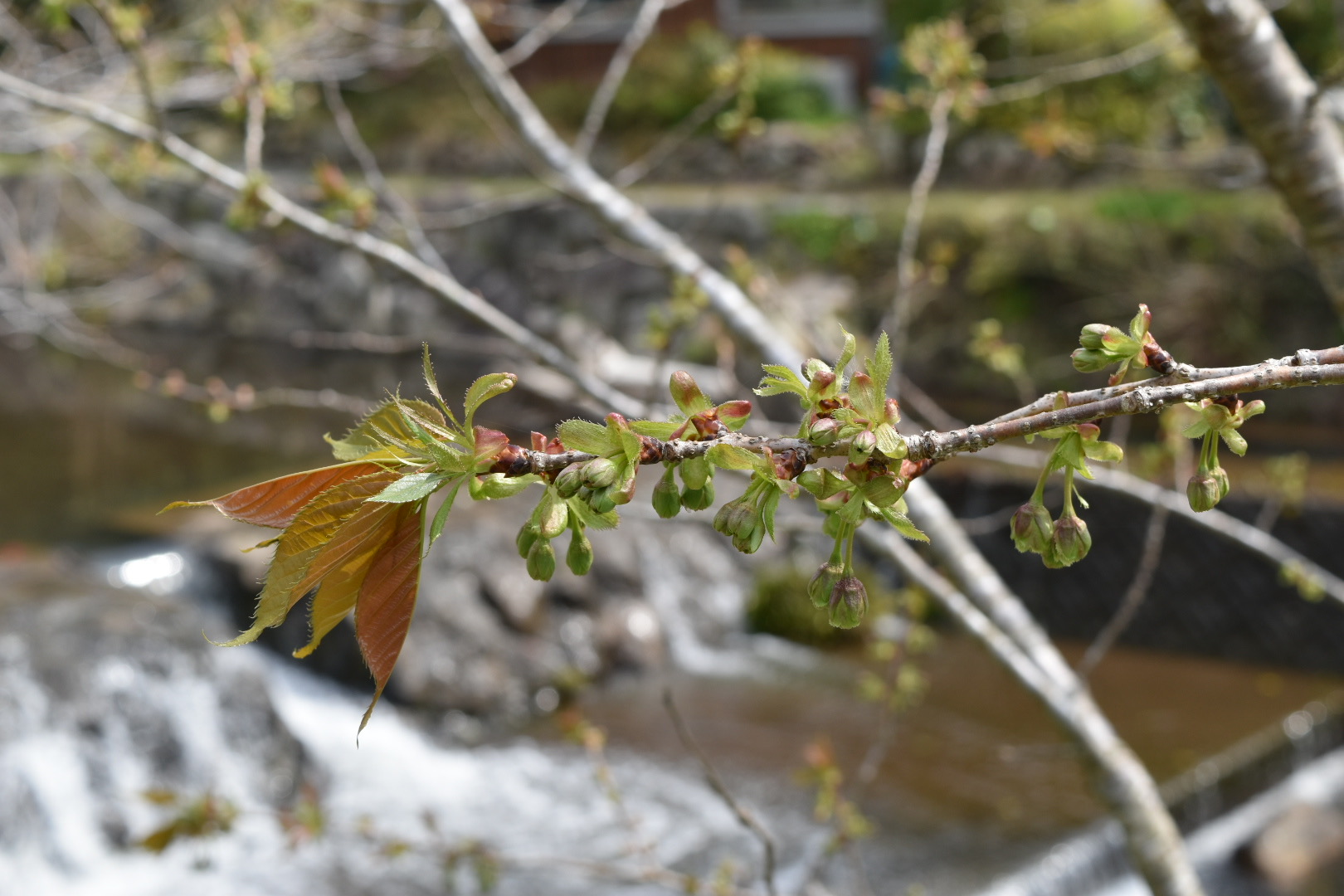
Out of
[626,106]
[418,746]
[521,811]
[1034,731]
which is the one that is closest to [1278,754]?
[1034,731]

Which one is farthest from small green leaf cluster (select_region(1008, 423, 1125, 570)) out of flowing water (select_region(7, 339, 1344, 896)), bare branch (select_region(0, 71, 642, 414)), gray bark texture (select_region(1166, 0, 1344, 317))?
flowing water (select_region(7, 339, 1344, 896))

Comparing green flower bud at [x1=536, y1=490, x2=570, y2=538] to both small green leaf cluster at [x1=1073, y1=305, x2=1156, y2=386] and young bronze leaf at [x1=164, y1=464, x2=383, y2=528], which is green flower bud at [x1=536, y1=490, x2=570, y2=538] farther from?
small green leaf cluster at [x1=1073, y1=305, x2=1156, y2=386]

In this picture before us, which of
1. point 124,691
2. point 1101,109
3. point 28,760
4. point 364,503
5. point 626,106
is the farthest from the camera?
point 626,106

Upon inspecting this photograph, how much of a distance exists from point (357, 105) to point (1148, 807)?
1825cm

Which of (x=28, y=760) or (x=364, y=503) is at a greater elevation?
(x=364, y=503)

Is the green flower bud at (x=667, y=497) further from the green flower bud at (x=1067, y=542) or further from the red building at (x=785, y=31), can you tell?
the red building at (x=785, y=31)

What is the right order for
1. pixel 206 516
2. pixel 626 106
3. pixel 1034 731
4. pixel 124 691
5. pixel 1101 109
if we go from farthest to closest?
pixel 626 106, pixel 1101 109, pixel 206 516, pixel 1034 731, pixel 124 691

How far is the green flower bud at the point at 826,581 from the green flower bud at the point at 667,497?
115 millimetres

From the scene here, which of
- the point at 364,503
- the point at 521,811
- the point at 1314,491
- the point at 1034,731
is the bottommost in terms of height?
the point at 521,811

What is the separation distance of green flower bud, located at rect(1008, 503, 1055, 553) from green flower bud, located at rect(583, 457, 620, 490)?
0.91ft

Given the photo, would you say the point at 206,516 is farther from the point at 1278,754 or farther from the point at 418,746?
the point at 1278,754

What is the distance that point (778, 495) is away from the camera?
2.37 ft

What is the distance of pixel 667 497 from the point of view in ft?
2.34

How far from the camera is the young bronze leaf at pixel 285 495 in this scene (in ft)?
2.32
